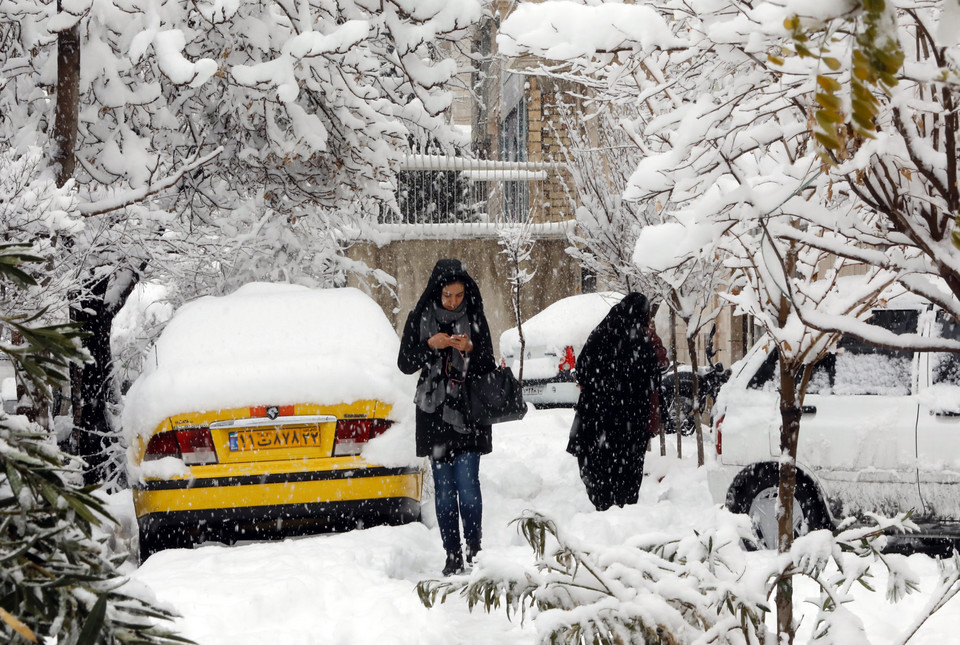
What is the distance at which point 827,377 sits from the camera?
6.45 m

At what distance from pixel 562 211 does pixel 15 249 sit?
68.2 ft

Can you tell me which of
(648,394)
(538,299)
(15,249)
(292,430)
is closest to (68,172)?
(292,430)

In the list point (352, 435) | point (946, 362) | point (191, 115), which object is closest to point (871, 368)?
point (946, 362)

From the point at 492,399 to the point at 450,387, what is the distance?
0.25 m

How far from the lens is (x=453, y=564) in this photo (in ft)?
18.6

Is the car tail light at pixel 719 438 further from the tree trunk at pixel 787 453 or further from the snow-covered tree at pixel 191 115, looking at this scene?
the tree trunk at pixel 787 453

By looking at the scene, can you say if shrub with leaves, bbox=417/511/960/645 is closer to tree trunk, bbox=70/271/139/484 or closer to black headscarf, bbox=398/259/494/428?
black headscarf, bbox=398/259/494/428

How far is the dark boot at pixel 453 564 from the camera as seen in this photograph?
18.5ft

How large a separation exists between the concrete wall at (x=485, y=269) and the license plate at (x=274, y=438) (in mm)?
13586

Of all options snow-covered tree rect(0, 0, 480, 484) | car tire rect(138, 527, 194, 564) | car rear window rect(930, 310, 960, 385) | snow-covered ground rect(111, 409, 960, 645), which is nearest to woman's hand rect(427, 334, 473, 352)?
snow-covered ground rect(111, 409, 960, 645)

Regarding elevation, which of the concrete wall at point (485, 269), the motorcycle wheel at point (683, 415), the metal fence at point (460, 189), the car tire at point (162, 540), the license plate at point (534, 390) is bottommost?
the motorcycle wheel at point (683, 415)

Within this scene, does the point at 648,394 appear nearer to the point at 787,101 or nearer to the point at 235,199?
the point at 235,199

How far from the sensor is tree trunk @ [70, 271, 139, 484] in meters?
8.32

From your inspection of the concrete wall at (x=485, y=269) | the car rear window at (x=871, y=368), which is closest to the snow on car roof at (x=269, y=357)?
the car rear window at (x=871, y=368)
